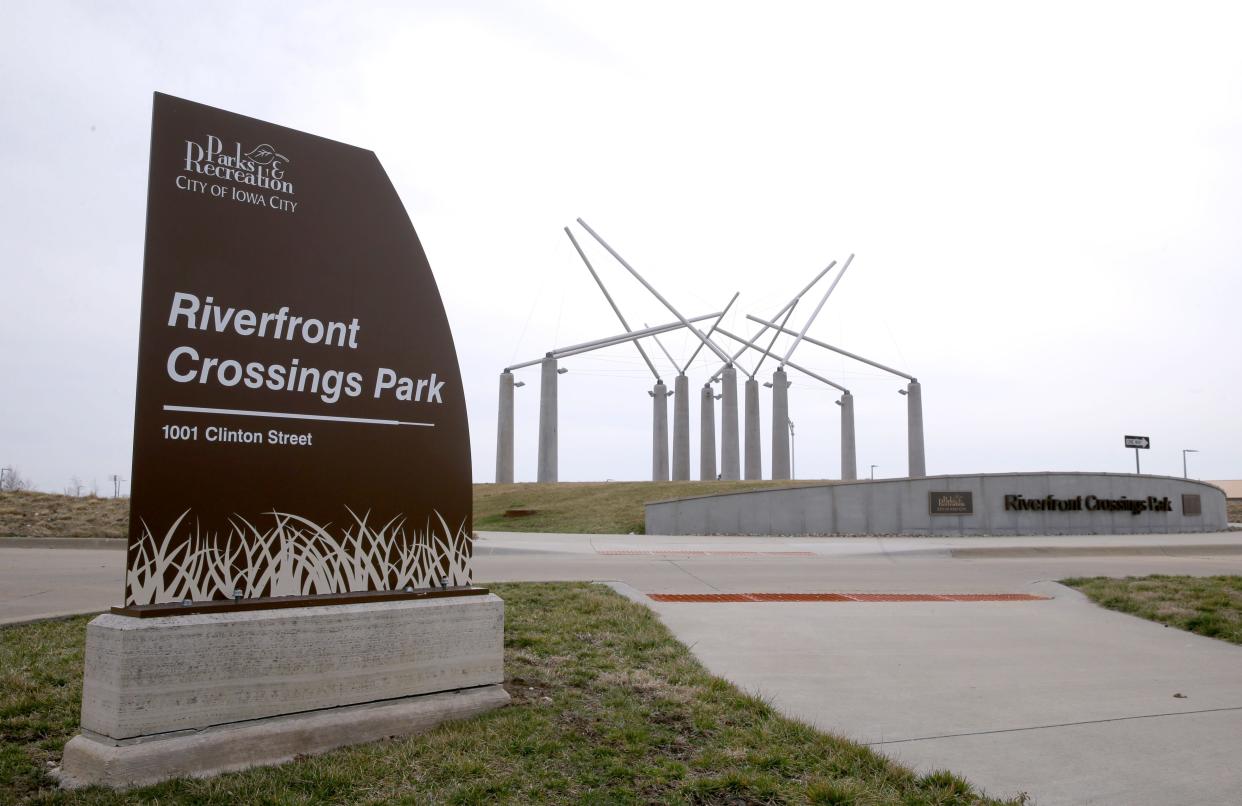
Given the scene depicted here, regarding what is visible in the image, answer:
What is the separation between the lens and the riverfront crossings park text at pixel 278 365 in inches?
193

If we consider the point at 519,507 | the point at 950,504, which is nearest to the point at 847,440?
the point at 519,507

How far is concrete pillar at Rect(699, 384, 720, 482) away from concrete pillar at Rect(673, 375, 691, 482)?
7.22 m

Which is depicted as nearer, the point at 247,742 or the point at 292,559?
the point at 247,742

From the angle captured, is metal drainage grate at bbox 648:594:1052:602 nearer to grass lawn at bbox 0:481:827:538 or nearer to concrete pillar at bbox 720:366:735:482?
grass lawn at bbox 0:481:827:538

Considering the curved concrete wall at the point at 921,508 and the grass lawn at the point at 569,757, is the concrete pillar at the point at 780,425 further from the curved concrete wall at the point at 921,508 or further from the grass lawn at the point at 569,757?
the grass lawn at the point at 569,757

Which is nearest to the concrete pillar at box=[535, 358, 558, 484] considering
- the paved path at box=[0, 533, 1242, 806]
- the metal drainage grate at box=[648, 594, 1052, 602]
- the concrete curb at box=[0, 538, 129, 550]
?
the concrete curb at box=[0, 538, 129, 550]

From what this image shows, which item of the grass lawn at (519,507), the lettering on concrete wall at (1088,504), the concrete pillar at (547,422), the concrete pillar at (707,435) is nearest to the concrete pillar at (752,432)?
the concrete pillar at (707,435)

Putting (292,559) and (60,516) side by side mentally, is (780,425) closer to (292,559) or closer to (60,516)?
(60,516)

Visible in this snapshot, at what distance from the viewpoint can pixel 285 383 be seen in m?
5.24

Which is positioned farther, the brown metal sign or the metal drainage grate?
the metal drainage grate

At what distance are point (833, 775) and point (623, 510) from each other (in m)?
28.6

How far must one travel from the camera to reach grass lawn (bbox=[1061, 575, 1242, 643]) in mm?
8695

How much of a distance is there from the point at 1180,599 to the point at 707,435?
67.6 metres

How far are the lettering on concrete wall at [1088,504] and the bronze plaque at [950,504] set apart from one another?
1.25 meters
